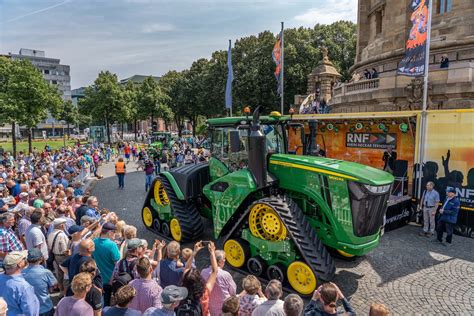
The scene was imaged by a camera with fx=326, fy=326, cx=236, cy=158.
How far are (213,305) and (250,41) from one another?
4255 centimetres

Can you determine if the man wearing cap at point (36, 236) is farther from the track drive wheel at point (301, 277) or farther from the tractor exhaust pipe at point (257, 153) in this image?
the track drive wheel at point (301, 277)

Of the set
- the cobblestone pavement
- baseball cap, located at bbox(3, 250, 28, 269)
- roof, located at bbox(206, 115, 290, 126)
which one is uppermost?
roof, located at bbox(206, 115, 290, 126)

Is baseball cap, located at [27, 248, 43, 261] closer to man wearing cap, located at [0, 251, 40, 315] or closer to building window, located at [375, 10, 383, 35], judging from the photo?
man wearing cap, located at [0, 251, 40, 315]

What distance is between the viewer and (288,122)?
7.73m

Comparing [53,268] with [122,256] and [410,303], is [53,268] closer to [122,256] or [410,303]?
[122,256]

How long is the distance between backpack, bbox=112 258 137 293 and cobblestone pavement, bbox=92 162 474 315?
2580 millimetres

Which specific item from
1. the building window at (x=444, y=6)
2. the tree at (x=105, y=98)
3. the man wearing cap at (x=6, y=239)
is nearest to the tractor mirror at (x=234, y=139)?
the man wearing cap at (x=6, y=239)

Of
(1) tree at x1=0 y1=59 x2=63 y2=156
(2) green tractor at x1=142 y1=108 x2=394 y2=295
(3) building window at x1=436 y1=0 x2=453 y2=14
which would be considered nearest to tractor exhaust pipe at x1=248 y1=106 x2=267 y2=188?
(2) green tractor at x1=142 y1=108 x2=394 y2=295

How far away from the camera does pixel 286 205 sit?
6.16 m

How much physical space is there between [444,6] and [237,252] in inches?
900

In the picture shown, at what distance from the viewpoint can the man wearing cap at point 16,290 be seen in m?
3.77

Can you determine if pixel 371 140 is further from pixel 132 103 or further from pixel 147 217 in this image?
pixel 132 103

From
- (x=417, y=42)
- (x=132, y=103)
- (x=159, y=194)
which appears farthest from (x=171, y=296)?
(x=132, y=103)

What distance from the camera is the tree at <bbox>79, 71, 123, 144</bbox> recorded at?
4359 cm
